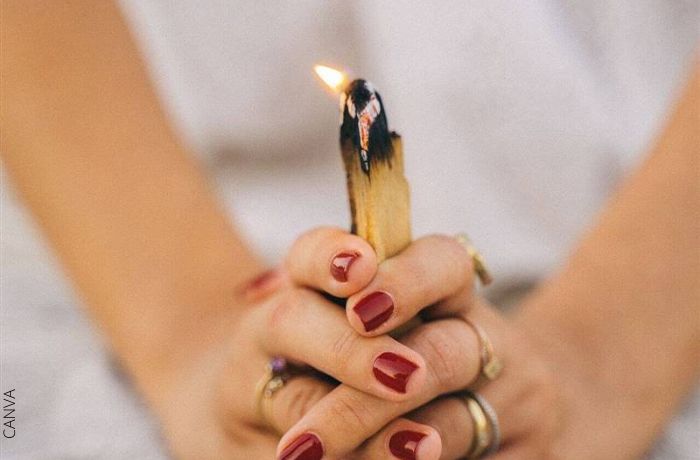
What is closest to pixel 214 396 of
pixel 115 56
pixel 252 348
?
pixel 252 348

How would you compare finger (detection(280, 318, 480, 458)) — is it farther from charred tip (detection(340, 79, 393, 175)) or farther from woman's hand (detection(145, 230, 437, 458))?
charred tip (detection(340, 79, 393, 175))

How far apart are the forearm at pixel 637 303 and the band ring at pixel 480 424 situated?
0.10 meters

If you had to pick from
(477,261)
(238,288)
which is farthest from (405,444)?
(238,288)

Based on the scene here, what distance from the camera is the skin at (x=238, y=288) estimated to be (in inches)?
17.6

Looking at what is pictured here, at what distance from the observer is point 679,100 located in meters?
0.66

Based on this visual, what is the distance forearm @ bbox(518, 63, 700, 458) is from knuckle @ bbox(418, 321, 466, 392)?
0.15m

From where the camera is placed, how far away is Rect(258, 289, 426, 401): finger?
1.25 feet

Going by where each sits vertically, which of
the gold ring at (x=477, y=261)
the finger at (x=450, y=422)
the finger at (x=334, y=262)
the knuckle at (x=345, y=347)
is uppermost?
the finger at (x=334, y=262)

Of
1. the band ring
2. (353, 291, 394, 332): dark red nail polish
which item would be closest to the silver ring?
the band ring

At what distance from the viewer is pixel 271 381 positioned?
0.45 m

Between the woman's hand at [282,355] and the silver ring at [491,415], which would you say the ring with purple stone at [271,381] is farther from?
the silver ring at [491,415]

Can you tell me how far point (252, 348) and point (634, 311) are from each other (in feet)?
0.96

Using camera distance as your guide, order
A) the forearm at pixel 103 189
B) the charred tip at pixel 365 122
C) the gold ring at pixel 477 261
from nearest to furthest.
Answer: the charred tip at pixel 365 122 → the gold ring at pixel 477 261 → the forearm at pixel 103 189

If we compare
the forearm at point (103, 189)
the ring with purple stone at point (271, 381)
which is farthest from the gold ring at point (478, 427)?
the forearm at point (103, 189)
